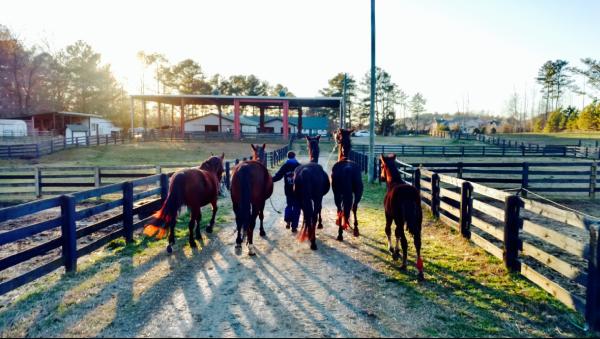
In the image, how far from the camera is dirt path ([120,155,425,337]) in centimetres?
394

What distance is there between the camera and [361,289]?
→ 16.4 ft

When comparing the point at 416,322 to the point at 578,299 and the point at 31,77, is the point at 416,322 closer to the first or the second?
the point at 578,299

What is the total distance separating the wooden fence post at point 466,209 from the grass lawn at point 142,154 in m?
20.1

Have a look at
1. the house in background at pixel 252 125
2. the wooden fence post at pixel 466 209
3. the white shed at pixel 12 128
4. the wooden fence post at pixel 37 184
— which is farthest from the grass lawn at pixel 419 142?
the wooden fence post at pixel 466 209

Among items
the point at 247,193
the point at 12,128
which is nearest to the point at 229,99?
the point at 12,128

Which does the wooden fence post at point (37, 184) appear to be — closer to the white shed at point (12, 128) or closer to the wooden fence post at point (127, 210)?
the wooden fence post at point (127, 210)

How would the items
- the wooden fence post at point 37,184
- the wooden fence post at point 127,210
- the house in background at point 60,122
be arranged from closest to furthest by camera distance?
the wooden fence post at point 127,210 → the wooden fence post at point 37,184 → the house in background at point 60,122

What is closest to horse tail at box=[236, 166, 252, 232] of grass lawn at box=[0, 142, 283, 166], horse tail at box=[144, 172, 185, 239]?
horse tail at box=[144, 172, 185, 239]

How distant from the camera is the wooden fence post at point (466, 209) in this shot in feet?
24.1

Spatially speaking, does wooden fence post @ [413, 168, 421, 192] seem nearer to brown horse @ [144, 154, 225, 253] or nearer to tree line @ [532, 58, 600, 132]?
brown horse @ [144, 154, 225, 253]

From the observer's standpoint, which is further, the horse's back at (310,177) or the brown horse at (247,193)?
the horse's back at (310,177)

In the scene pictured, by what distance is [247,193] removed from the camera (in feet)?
20.4

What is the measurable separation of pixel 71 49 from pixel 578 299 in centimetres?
7686

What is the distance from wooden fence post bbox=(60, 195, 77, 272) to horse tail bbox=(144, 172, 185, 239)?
103cm
